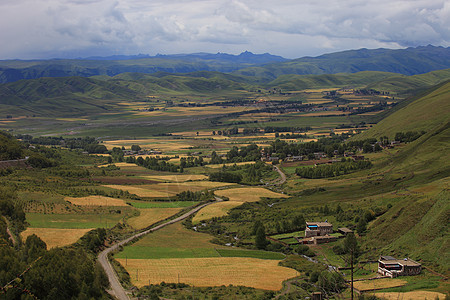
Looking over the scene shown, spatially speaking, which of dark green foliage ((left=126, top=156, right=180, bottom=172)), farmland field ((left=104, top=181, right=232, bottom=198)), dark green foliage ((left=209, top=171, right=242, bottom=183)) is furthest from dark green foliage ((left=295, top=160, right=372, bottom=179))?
dark green foliage ((left=126, top=156, right=180, bottom=172))

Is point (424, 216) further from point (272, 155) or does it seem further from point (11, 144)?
point (11, 144)

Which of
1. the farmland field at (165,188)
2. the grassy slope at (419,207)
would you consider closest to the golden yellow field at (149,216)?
the farmland field at (165,188)

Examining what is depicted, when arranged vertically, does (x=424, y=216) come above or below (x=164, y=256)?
above

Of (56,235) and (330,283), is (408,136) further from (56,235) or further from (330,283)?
(56,235)

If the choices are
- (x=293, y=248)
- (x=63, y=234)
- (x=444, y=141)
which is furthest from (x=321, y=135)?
(x=63, y=234)

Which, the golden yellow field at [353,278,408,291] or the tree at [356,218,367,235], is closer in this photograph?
the golden yellow field at [353,278,408,291]

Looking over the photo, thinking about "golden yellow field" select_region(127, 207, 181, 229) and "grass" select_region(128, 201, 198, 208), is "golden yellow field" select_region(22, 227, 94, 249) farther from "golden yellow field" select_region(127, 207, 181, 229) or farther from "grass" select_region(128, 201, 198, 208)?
"grass" select_region(128, 201, 198, 208)

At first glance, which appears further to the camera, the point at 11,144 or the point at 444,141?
the point at 11,144

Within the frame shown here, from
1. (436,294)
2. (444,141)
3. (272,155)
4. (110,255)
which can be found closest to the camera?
(436,294)

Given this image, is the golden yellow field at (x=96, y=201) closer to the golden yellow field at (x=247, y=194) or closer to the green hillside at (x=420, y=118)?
the golden yellow field at (x=247, y=194)
